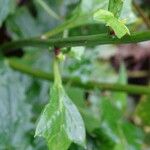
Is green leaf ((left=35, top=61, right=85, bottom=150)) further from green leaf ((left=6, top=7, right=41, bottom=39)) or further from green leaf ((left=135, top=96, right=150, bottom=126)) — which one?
green leaf ((left=135, top=96, right=150, bottom=126))

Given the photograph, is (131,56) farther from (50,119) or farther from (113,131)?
(50,119)

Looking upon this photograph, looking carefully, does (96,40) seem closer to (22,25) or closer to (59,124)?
(59,124)

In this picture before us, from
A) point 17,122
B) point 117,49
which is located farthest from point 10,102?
point 117,49

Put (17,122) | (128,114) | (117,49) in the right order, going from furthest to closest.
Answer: (117,49) → (128,114) → (17,122)

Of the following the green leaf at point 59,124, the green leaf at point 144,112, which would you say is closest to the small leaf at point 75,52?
the green leaf at point 59,124

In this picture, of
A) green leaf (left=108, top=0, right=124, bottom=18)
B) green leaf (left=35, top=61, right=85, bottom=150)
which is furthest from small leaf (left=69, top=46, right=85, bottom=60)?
green leaf (left=108, top=0, right=124, bottom=18)
